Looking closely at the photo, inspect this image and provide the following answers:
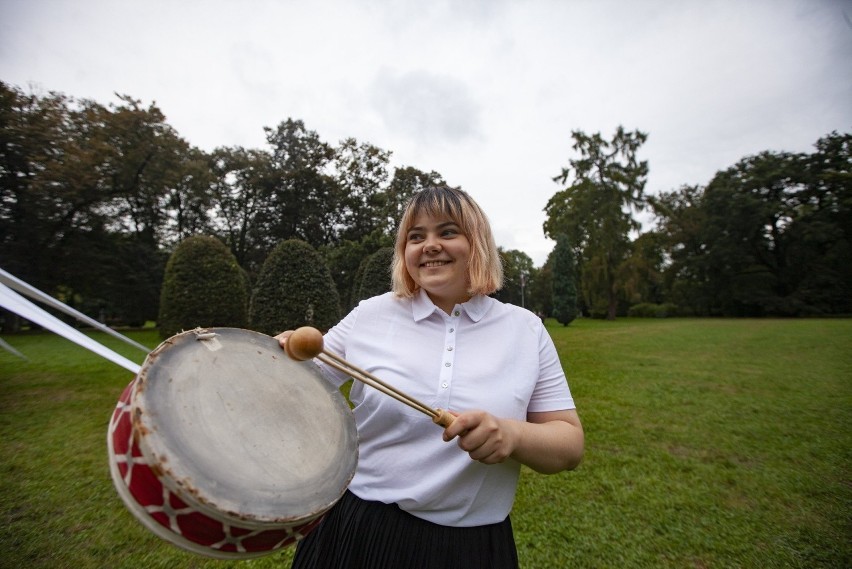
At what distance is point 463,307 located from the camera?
54.4 inches

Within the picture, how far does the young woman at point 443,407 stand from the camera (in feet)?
3.94

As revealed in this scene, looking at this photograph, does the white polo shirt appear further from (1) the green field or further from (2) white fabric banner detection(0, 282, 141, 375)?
(2) white fabric banner detection(0, 282, 141, 375)

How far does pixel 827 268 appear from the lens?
1168 inches

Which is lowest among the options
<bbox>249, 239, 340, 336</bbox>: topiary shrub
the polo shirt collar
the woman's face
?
<bbox>249, 239, 340, 336</bbox>: topiary shrub

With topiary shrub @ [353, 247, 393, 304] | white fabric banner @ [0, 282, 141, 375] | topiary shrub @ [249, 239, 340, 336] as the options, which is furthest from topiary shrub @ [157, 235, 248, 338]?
white fabric banner @ [0, 282, 141, 375]

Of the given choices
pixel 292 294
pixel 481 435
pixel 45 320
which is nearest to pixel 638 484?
pixel 481 435

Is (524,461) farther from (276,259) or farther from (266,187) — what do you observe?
(266,187)

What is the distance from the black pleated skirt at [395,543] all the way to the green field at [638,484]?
1.90m

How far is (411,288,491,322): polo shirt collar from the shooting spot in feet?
4.51

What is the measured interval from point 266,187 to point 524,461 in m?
30.4

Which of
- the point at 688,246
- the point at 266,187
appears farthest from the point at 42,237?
the point at 688,246

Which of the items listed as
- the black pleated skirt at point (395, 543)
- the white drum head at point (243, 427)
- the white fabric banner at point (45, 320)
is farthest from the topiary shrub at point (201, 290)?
the white drum head at point (243, 427)

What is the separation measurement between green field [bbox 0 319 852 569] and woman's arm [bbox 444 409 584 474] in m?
2.10

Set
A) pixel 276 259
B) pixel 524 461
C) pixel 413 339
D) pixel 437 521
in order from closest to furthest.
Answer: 1. pixel 524 461
2. pixel 437 521
3. pixel 413 339
4. pixel 276 259
